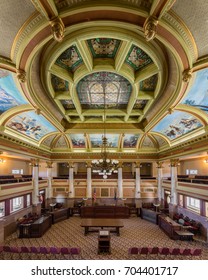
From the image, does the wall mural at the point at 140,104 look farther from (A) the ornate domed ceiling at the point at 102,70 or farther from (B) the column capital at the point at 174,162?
(B) the column capital at the point at 174,162

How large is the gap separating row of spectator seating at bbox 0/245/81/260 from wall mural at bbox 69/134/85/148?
31.8 feet

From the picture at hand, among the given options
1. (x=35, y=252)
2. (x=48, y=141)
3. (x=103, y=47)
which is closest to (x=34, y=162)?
(x=48, y=141)

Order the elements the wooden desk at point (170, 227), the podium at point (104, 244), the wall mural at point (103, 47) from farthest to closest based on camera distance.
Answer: the wooden desk at point (170, 227) → the podium at point (104, 244) → the wall mural at point (103, 47)

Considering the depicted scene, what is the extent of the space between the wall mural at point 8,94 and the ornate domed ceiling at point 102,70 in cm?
3

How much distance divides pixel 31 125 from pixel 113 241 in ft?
28.7

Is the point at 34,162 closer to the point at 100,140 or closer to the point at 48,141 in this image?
the point at 48,141

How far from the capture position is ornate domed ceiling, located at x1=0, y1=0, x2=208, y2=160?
446 cm

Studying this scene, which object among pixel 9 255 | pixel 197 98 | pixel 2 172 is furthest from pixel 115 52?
pixel 2 172

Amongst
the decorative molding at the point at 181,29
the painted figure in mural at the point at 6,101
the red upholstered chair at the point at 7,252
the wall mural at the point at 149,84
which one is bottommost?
the red upholstered chair at the point at 7,252

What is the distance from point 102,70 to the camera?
738 cm

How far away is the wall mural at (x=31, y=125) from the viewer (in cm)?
1050

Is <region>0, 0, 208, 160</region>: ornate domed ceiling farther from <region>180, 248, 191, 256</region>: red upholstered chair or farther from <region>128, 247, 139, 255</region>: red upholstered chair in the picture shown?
<region>128, 247, 139, 255</region>: red upholstered chair

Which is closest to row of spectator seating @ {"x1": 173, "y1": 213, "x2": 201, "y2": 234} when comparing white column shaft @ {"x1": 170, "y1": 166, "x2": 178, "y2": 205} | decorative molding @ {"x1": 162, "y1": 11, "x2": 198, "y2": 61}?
white column shaft @ {"x1": 170, "y1": 166, "x2": 178, "y2": 205}

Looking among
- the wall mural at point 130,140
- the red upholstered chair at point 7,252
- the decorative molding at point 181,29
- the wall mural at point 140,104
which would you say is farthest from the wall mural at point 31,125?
the decorative molding at point 181,29
